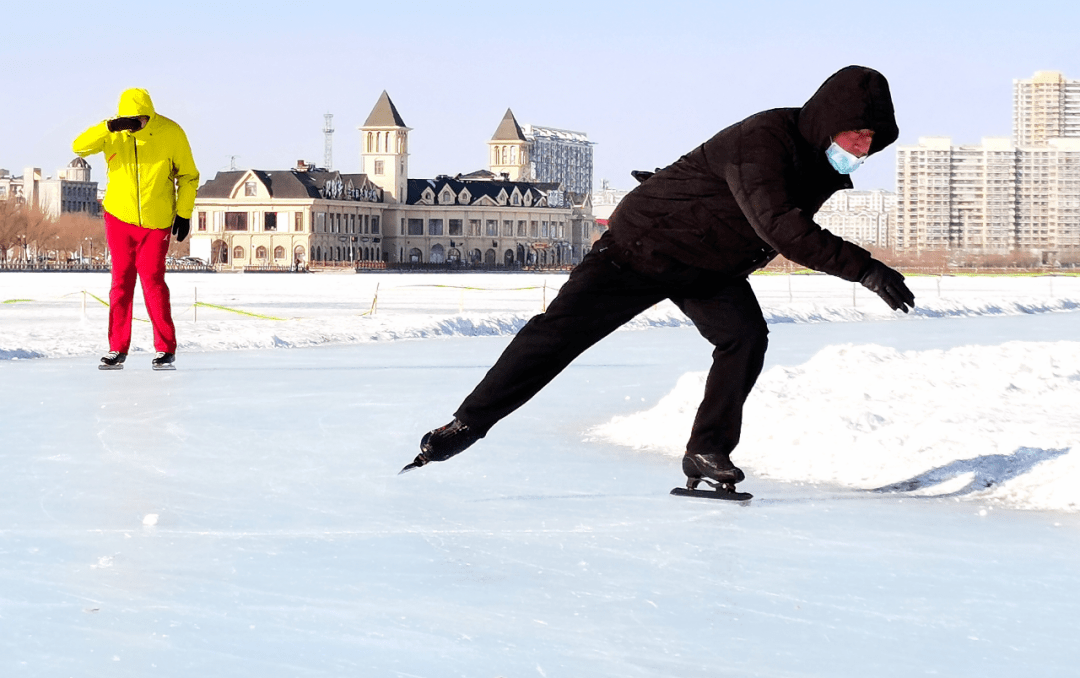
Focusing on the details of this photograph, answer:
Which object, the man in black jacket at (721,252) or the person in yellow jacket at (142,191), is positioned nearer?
the man in black jacket at (721,252)

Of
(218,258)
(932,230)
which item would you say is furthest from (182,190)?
(932,230)

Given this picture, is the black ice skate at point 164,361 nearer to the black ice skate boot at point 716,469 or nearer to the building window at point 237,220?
the black ice skate boot at point 716,469

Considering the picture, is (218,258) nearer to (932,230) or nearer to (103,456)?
(932,230)

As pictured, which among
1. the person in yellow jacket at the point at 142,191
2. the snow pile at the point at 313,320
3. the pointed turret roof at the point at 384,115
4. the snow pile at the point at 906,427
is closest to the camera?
the snow pile at the point at 906,427

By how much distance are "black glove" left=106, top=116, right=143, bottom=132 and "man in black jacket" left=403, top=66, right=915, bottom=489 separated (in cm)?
466

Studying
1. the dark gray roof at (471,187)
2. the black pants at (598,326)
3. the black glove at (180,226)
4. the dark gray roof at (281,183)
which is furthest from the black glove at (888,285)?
the dark gray roof at (471,187)

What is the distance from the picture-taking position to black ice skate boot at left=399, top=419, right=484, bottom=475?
16.3 feet

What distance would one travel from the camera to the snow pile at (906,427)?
5469 millimetres

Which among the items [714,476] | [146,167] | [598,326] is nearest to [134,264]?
[146,167]

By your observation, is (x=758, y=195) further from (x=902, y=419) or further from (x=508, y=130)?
(x=508, y=130)

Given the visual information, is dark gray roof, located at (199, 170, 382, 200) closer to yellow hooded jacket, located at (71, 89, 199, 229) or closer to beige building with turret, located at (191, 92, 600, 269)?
beige building with turret, located at (191, 92, 600, 269)

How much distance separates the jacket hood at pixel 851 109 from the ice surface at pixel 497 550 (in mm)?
1208

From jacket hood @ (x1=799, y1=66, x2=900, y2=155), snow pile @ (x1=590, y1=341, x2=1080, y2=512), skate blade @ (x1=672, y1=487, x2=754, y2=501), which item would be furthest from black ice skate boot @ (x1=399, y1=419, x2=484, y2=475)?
jacket hood @ (x1=799, y1=66, x2=900, y2=155)

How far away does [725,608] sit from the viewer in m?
3.63
